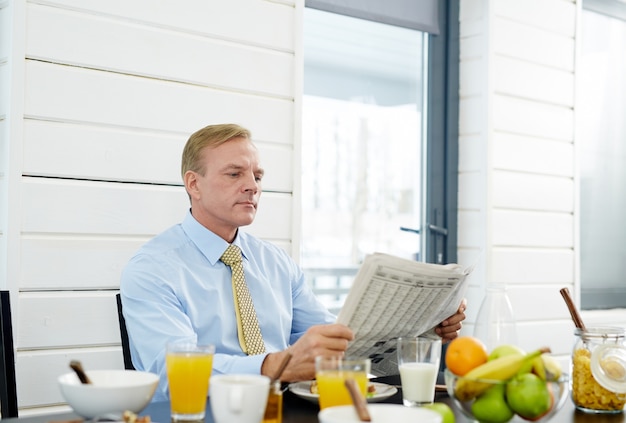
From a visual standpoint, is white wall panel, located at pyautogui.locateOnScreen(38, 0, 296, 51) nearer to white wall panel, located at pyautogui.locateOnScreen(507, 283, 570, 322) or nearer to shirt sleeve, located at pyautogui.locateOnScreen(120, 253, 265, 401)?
shirt sleeve, located at pyautogui.locateOnScreen(120, 253, 265, 401)

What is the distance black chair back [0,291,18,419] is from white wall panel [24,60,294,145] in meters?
0.60

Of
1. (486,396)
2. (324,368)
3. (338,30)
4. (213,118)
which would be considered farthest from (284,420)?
(338,30)

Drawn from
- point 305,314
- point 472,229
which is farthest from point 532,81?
point 305,314

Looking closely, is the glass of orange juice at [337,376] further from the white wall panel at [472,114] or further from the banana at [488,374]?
the white wall panel at [472,114]

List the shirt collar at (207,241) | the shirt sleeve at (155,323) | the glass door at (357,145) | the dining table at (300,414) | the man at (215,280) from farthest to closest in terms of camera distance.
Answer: the glass door at (357,145) < the shirt collar at (207,241) < the man at (215,280) < the shirt sleeve at (155,323) < the dining table at (300,414)

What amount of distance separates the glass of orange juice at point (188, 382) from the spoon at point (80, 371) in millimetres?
125

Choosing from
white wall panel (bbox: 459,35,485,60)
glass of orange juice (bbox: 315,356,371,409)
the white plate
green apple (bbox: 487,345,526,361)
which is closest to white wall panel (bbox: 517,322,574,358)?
white wall panel (bbox: 459,35,485,60)

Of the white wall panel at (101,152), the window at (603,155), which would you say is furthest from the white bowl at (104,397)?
the window at (603,155)

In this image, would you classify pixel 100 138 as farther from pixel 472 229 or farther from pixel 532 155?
pixel 532 155

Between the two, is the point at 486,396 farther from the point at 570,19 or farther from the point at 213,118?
the point at 570,19

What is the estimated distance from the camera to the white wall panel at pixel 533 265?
3.28 meters

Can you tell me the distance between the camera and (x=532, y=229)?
340cm

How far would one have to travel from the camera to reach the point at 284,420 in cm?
127

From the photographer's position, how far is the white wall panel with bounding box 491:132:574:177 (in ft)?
10.8
